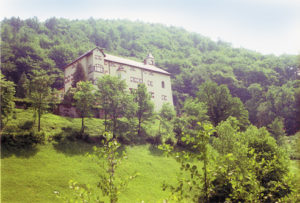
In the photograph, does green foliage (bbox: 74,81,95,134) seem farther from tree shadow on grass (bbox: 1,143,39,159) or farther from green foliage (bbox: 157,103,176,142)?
green foliage (bbox: 157,103,176,142)

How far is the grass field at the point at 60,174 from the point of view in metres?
24.7

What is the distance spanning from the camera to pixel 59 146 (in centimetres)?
3459

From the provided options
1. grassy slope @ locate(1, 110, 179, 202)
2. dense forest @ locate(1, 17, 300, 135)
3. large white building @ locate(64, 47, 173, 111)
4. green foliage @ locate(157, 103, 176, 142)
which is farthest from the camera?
dense forest @ locate(1, 17, 300, 135)

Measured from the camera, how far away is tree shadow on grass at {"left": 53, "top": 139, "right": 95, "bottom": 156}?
34.1 metres

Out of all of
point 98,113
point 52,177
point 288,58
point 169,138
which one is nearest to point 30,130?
point 52,177

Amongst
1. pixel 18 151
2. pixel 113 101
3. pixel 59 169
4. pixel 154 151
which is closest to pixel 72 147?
pixel 59 169

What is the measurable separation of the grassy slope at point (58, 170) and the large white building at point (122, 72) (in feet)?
69.3

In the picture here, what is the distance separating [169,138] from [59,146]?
22.4 metres

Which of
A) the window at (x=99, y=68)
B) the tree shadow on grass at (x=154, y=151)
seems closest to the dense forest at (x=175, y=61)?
the window at (x=99, y=68)

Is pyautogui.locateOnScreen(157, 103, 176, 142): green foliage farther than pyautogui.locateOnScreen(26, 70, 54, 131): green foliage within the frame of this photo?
Yes

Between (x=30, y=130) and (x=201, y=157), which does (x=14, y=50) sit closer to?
(x=30, y=130)

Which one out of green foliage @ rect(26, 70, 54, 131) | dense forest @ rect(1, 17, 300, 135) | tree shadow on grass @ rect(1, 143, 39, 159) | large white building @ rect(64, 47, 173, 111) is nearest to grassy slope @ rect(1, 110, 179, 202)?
tree shadow on grass @ rect(1, 143, 39, 159)

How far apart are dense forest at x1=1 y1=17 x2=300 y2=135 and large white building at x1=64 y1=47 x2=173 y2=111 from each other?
411 inches

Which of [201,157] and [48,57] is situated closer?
[201,157]
